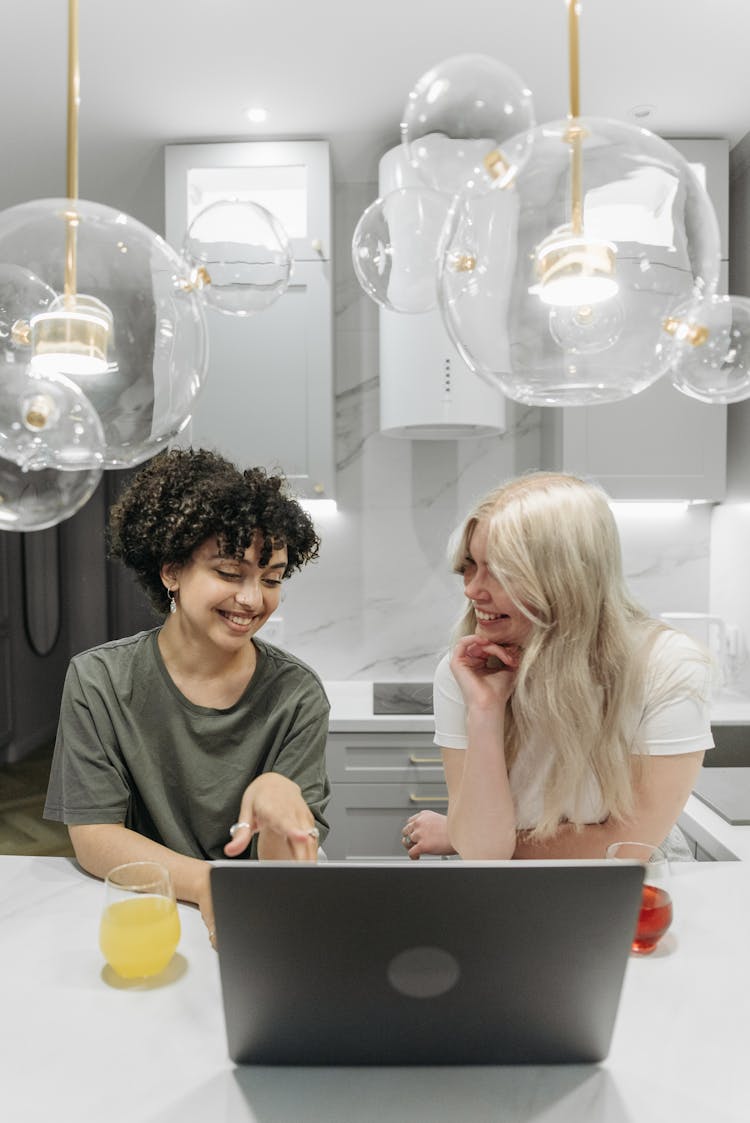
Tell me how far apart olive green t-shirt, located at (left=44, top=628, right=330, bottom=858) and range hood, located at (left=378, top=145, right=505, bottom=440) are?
1.42 metres

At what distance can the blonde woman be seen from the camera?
1.28m

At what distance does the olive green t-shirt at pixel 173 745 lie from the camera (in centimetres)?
130

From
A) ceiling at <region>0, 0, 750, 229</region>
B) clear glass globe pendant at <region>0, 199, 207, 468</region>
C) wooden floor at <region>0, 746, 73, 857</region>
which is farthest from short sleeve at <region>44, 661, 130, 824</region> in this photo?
wooden floor at <region>0, 746, 73, 857</region>

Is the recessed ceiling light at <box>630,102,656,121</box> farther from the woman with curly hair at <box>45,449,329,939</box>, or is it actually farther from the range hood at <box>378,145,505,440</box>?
the woman with curly hair at <box>45,449,329,939</box>

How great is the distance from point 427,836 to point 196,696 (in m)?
0.48

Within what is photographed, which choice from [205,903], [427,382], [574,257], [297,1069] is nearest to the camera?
[574,257]

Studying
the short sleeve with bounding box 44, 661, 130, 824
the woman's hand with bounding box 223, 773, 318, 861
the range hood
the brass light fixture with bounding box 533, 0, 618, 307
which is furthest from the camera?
the range hood

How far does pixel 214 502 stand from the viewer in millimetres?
1363

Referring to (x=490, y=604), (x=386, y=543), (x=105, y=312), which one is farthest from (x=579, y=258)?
(x=386, y=543)

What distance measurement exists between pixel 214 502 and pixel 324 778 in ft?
1.66

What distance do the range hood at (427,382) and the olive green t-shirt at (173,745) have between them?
1424mm

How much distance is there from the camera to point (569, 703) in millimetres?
1288

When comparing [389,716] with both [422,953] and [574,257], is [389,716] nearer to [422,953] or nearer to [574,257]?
[422,953]

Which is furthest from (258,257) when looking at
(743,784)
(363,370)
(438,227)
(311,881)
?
(363,370)
